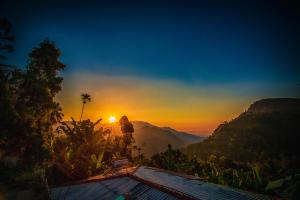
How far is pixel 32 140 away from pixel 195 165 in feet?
53.5

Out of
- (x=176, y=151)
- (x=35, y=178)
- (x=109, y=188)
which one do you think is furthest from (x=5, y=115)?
(x=176, y=151)

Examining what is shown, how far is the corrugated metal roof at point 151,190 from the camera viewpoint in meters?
7.59

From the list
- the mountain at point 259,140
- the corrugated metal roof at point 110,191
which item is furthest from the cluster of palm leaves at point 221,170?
the mountain at point 259,140

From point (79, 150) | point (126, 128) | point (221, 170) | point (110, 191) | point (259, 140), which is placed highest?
point (126, 128)

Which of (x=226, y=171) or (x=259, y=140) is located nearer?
(x=226, y=171)

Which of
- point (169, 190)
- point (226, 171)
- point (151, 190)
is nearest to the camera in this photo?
point (169, 190)

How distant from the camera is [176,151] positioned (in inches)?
886

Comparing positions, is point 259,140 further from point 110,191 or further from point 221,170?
point 110,191

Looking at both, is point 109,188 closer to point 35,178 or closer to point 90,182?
point 90,182

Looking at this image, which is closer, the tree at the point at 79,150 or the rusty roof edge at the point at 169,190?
the rusty roof edge at the point at 169,190

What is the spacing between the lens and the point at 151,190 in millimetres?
8883

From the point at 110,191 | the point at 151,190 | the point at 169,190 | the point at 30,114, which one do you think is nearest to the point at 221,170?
the point at 151,190

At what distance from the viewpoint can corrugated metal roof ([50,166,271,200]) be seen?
7590 mm

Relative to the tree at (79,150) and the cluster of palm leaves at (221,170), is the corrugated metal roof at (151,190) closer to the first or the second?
the cluster of palm leaves at (221,170)
